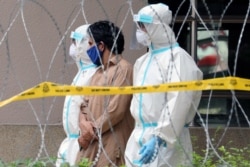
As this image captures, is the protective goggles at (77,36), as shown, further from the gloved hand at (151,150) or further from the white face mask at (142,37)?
the gloved hand at (151,150)

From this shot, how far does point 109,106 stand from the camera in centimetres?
559

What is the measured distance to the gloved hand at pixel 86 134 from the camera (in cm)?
571

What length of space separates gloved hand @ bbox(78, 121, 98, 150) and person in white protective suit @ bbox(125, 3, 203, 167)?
0.37 m

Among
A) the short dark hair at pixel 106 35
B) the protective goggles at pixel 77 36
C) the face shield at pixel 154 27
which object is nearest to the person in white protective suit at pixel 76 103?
the protective goggles at pixel 77 36

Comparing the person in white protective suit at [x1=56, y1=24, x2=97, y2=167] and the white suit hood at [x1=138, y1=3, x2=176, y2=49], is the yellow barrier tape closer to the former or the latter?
the white suit hood at [x1=138, y1=3, x2=176, y2=49]

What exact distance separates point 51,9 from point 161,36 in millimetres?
2598

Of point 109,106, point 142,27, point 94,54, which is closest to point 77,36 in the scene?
point 94,54

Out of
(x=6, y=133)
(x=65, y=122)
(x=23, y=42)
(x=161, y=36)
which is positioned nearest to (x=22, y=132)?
(x=6, y=133)

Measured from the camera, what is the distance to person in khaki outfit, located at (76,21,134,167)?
5.64 meters

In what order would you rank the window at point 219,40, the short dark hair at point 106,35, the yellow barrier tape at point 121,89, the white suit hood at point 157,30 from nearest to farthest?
the yellow barrier tape at point 121,89, the white suit hood at point 157,30, the short dark hair at point 106,35, the window at point 219,40

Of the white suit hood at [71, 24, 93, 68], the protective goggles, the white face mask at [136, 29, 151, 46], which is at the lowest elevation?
the white suit hood at [71, 24, 93, 68]

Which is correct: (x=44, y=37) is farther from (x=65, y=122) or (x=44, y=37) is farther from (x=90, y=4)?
(x=65, y=122)

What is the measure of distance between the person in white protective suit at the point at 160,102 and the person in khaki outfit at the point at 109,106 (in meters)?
0.28

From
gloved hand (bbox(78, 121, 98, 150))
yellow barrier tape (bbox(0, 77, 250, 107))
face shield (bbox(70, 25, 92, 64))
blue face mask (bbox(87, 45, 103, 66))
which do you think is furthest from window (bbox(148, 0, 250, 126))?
yellow barrier tape (bbox(0, 77, 250, 107))
